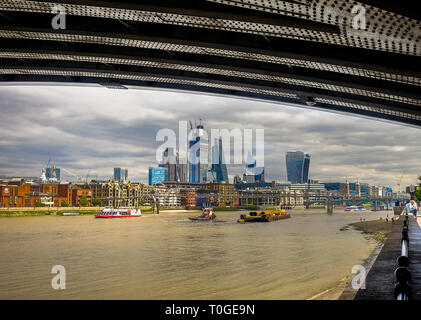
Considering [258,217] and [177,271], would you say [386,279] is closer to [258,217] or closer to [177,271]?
[177,271]

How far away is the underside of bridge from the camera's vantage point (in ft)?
23.2

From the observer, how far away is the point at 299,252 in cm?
3131

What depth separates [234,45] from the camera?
399 inches

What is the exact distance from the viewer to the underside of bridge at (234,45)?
707 cm

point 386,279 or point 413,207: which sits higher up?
point 386,279

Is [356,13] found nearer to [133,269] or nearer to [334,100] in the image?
[334,100]

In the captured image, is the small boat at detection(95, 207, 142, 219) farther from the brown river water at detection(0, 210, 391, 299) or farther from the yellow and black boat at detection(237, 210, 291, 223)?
the brown river water at detection(0, 210, 391, 299)

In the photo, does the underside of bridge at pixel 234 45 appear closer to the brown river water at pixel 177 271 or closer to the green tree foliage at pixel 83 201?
the brown river water at pixel 177 271

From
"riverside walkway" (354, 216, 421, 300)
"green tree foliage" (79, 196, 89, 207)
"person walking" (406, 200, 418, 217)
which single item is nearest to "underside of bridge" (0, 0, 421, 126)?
"riverside walkway" (354, 216, 421, 300)

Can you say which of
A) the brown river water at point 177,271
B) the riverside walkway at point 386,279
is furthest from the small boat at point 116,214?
the riverside walkway at point 386,279

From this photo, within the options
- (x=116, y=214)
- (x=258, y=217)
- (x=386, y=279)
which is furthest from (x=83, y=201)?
(x=386, y=279)

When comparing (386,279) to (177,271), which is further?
(177,271)

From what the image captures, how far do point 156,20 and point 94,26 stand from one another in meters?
2.40
